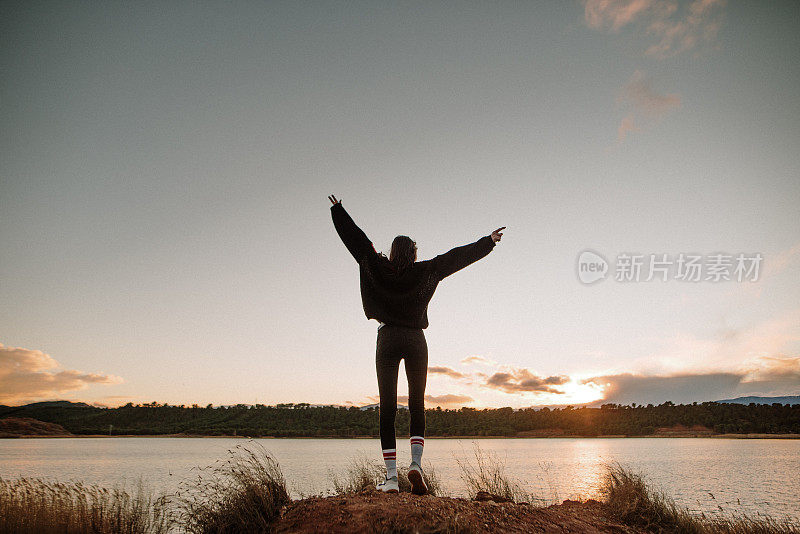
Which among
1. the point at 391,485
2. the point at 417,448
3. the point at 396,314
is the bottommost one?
the point at 391,485

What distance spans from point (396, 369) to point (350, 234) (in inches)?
51.8

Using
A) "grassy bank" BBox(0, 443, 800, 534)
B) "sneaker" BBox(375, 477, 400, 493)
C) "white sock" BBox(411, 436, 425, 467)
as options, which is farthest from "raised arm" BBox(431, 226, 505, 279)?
"grassy bank" BBox(0, 443, 800, 534)

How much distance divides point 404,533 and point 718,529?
7.51 meters

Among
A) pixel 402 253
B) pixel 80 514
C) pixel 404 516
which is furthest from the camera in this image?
pixel 80 514

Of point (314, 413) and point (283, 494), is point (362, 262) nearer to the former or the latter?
point (283, 494)

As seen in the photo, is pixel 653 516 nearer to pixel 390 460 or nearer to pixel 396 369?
pixel 390 460

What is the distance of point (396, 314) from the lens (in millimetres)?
4512

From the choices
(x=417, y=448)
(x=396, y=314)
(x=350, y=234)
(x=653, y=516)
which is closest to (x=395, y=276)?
(x=396, y=314)

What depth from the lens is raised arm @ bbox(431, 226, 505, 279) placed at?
15.7 ft

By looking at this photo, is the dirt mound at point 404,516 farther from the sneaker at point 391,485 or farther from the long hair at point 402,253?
the long hair at point 402,253

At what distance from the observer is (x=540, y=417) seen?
102 m

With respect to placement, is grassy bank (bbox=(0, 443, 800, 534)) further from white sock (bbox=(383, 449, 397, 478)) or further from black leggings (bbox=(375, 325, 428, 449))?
black leggings (bbox=(375, 325, 428, 449))

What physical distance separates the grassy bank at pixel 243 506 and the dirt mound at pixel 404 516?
0.08ft

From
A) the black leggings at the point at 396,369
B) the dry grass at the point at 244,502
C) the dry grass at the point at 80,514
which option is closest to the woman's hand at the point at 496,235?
the black leggings at the point at 396,369
